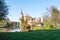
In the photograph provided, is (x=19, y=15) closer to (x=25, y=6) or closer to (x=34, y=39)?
(x=25, y=6)

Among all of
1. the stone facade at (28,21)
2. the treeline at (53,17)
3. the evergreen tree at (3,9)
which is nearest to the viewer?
the evergreen tree at (3,9)

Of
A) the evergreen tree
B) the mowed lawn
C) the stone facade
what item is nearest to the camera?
the evergreen tree

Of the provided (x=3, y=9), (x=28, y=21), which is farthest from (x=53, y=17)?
(x=3, y=9)

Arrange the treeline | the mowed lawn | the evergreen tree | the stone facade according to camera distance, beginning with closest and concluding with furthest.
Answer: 1. the evergreen tree
2. the mowed lawn
3. the stone facade
4. the treeline

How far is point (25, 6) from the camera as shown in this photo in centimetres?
1975

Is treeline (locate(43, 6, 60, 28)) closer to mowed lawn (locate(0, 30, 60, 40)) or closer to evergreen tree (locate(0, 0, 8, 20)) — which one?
Result: mowed lawn (locate(0, 30, 60, 40))

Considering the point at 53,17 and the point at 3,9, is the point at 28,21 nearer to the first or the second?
the point at 53,17

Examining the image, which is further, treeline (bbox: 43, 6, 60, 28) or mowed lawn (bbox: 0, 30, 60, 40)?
treeline (bbox: 43, 6, 60, 28)

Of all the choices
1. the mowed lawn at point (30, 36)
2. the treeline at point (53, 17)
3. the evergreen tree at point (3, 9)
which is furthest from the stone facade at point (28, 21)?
the evergreen tree at point (3, 9)

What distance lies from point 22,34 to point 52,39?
1447 millimetres

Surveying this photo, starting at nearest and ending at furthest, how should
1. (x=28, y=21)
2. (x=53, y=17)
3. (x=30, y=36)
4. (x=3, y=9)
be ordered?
(x=3, y=9) → (x=30, y=36) → (x=53, y=17) → (x=28, y=21)

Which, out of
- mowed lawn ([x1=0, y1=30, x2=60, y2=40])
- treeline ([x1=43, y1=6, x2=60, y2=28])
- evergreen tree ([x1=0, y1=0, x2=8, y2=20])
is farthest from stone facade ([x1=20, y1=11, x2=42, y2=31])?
evergreen tree ([x1=0, y1=0, x2=8, y2=20])

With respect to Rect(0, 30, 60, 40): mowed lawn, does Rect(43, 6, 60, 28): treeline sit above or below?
above

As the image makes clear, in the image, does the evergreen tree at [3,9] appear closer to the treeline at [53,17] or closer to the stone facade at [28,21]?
the stone facade at [28,21]
